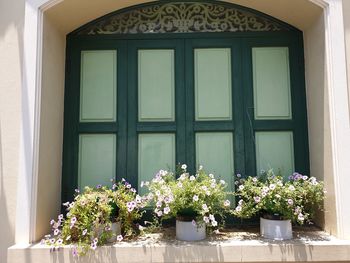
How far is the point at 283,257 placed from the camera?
2748mm

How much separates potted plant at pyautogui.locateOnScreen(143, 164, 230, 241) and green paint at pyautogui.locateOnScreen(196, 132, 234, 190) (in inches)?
16.8

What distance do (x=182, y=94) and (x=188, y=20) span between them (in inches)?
30.3

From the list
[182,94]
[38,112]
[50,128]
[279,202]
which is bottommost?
[279,202]

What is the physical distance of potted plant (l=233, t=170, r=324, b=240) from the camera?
9.37 ft

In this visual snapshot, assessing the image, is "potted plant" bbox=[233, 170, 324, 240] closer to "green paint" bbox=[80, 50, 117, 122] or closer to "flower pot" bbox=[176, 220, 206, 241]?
"flower pot" bbox=[176, 220, 206, 241]

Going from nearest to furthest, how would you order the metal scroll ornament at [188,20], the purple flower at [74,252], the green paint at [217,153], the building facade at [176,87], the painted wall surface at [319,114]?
the purple flower at [74,252] → the painted wall surface at [319,114] → the building facade at [176,87] → the green paint at [217,153] → the metal scroll ornament at [188,20]

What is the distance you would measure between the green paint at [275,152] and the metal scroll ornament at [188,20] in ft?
3.57

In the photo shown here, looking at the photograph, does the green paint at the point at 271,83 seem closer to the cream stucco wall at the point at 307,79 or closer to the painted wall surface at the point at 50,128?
the cream stucco wall at the point at 307,79

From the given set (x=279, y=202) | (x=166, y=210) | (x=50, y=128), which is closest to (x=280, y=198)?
(x=279, y=202)

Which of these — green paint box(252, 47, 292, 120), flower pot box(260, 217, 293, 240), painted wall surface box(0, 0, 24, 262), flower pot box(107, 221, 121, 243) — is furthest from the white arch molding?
flower pot box(107, 221, 121, 243)

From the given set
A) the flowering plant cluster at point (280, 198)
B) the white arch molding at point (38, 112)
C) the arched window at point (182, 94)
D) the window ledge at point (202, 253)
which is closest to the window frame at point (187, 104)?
the arched window at point (182, 94)

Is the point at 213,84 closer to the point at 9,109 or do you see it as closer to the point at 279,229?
the point at 279,229

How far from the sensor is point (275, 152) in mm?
3428

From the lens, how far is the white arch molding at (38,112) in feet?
9.43
